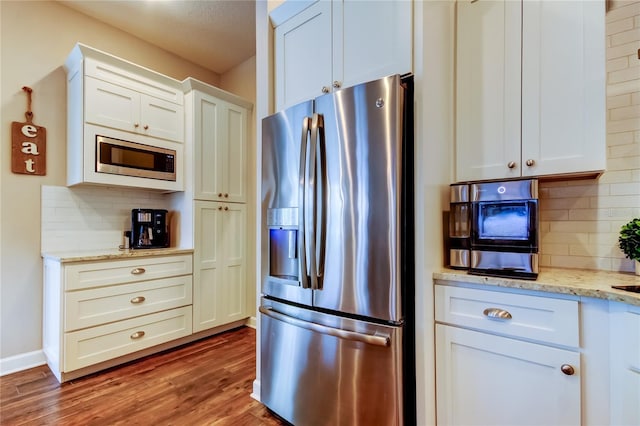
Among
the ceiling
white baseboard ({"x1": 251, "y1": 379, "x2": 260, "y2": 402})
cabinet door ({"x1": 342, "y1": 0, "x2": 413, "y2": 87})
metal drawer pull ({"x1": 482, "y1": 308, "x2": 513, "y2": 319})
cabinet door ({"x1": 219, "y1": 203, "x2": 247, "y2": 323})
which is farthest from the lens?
cabinet door ({"x1": 219, "y1": 203, "x2": 247, "y2": 323})

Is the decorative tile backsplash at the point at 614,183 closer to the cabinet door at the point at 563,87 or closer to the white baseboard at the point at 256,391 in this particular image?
the cabinet door at the point at 563,87

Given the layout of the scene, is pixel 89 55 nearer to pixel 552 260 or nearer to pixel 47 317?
pixel 47 317

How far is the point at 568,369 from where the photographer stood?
3.61 ft

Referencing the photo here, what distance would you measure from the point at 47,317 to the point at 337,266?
2.45 metres

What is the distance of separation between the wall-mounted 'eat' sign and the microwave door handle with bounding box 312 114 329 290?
7.81 feet

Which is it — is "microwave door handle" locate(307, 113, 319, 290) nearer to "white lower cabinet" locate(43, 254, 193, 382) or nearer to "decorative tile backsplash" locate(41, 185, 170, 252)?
"white lower cabinet" locate(43, 254, 193, 382)

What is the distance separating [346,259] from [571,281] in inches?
35.3

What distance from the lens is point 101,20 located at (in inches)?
109

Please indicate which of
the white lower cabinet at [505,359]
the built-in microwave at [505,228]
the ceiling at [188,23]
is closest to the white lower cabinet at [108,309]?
the ceiling at [188,23]

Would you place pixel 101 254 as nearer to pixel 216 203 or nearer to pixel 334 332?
pixel 216 203

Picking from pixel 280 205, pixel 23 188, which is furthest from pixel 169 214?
pixel 280 205

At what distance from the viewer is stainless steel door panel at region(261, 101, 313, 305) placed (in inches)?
62.9

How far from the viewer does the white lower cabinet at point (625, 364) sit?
3.27 feet

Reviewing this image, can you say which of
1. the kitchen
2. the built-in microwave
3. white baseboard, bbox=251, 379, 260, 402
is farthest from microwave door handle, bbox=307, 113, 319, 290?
white baseboard, bbox=251, 379, 260, 402
